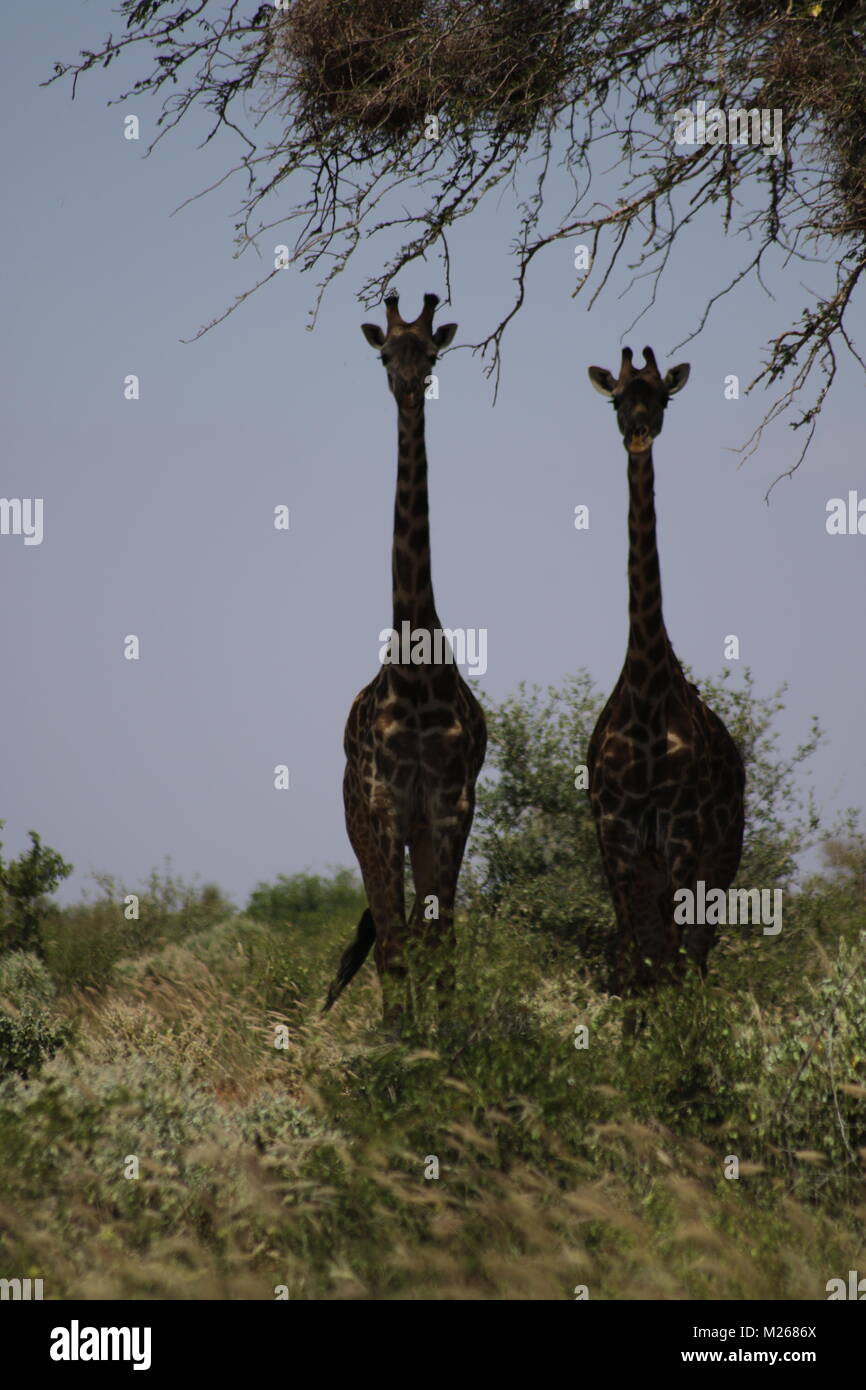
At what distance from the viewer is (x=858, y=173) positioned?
12.9 m

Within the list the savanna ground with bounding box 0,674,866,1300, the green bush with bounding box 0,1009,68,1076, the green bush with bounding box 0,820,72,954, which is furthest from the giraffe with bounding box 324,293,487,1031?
the green bush with bounding box 0,820,72,954

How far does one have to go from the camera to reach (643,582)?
11.3 metres

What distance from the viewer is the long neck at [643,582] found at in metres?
11.2

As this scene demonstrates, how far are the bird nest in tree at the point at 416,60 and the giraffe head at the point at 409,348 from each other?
2698mm

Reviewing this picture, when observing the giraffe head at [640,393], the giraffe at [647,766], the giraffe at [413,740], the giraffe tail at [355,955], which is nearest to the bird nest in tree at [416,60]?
the giraffe at [413,740]

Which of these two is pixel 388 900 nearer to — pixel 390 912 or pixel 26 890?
pixel 390 912

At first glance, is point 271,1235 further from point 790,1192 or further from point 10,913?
point 10,913

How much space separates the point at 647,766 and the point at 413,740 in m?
1.76

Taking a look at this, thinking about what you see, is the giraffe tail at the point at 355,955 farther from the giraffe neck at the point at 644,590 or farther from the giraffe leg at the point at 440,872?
the giraffe neck at the point at 644,590

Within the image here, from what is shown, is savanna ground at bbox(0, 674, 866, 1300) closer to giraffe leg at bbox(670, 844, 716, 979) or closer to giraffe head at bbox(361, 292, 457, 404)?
giraffe leg at bbox(670, 844, 716, 979)

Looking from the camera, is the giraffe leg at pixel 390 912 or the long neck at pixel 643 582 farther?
the long neck at pixel 643 582

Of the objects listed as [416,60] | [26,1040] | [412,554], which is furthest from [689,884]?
[416,60]
